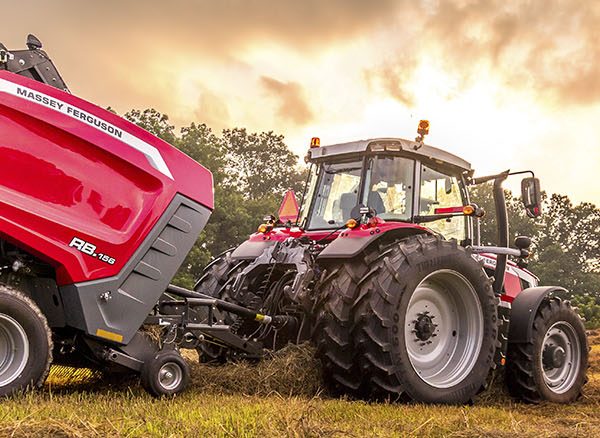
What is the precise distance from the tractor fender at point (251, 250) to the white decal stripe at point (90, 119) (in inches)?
78.0

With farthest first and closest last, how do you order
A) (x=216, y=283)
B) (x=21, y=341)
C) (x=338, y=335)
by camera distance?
(x=216, y=283) → (x=338, y=335) → (x=21, y=341)

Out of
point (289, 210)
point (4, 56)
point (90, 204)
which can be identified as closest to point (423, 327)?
point (289, 210)

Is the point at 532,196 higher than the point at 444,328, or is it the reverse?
the point at 532,196

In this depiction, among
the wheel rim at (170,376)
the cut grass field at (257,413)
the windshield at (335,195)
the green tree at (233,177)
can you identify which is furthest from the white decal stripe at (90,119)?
the green tree at (233,177)

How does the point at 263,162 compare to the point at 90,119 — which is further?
the point at 263,162

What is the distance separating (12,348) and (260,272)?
2.50 m

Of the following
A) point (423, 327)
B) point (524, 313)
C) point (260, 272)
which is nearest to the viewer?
point (423, 327)

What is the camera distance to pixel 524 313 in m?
6.54

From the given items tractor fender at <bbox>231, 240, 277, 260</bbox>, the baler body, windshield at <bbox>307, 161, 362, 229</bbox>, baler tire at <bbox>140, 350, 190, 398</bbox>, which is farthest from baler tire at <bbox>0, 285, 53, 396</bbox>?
windshield at <bbox>307, 161, 362, 229</bbox>

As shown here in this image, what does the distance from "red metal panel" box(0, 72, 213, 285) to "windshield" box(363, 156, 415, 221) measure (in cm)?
224

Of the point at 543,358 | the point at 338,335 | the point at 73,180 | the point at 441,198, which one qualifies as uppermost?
the point at 441,198

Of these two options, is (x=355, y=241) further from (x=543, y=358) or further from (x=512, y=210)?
(x=512, y=210)

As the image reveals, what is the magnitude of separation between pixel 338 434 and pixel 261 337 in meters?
2.58

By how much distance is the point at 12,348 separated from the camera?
418 cm
